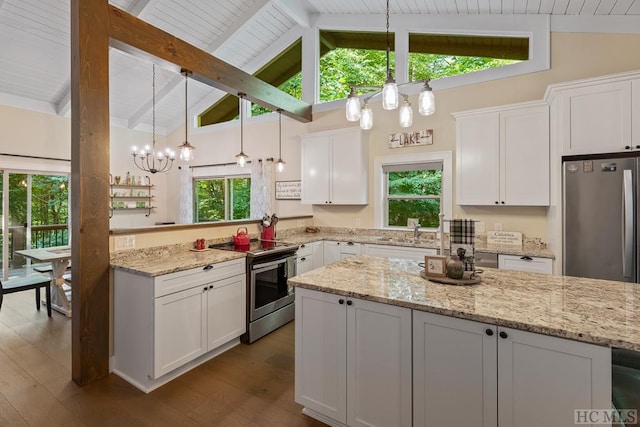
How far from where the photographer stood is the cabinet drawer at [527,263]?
3.02m

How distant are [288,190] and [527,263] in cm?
372

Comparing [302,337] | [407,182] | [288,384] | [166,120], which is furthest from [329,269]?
[166,120]

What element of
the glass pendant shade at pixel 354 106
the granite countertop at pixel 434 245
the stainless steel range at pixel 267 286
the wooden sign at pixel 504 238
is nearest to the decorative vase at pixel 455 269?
the glass pendant shade at pixel 354 106

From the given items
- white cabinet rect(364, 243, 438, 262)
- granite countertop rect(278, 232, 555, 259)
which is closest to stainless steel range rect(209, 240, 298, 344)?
granite countertop rect(278, 232, 555, 259)

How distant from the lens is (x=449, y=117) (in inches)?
160

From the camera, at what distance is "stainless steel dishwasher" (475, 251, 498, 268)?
3273 mm

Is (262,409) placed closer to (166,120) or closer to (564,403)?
(564,403)

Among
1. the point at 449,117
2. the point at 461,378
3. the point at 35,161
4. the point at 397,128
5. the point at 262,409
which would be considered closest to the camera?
the point at 461,378

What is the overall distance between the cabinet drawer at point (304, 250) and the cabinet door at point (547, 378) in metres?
2.71

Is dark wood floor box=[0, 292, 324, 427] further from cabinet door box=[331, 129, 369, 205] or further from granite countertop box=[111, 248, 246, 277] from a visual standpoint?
cabinet door box=[331, 129, 369, 205]

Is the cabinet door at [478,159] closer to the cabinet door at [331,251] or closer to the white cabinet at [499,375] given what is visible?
the cabinet door at [331,251]

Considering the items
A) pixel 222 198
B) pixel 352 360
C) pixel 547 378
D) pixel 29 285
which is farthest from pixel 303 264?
pixel 222 198

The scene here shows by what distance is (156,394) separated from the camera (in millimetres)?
2275

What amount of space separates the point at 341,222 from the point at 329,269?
280 cm
